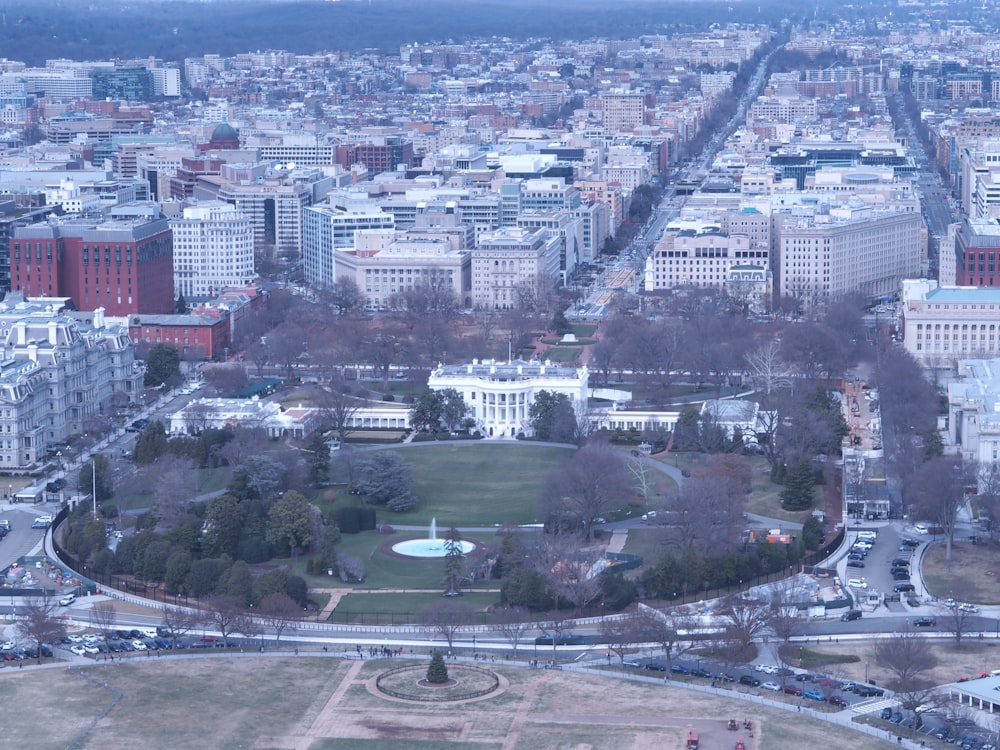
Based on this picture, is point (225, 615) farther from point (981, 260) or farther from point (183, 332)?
point (981, 260)

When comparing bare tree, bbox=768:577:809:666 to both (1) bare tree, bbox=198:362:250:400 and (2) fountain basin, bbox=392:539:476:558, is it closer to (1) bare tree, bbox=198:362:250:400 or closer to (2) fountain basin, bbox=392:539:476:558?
(2) fountain basin, bbox=392:539:476:558

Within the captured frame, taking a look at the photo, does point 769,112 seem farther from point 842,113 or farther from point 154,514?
point 154,514

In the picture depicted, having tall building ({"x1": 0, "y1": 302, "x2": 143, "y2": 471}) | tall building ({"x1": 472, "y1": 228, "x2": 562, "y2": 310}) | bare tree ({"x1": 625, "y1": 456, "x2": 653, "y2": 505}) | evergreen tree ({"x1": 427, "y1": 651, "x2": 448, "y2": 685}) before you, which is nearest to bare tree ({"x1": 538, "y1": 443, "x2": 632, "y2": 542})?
bare tree ({"x1": 625, "y1": 456, "x2": 653, "y2": 505})

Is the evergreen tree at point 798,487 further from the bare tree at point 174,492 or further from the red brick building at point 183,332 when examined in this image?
the red brick building at point 183,332

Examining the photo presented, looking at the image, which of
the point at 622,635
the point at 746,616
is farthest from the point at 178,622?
the point at 746,616

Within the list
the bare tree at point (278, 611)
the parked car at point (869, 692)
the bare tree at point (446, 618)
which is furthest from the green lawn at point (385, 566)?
the parked car at point (869, 692)
